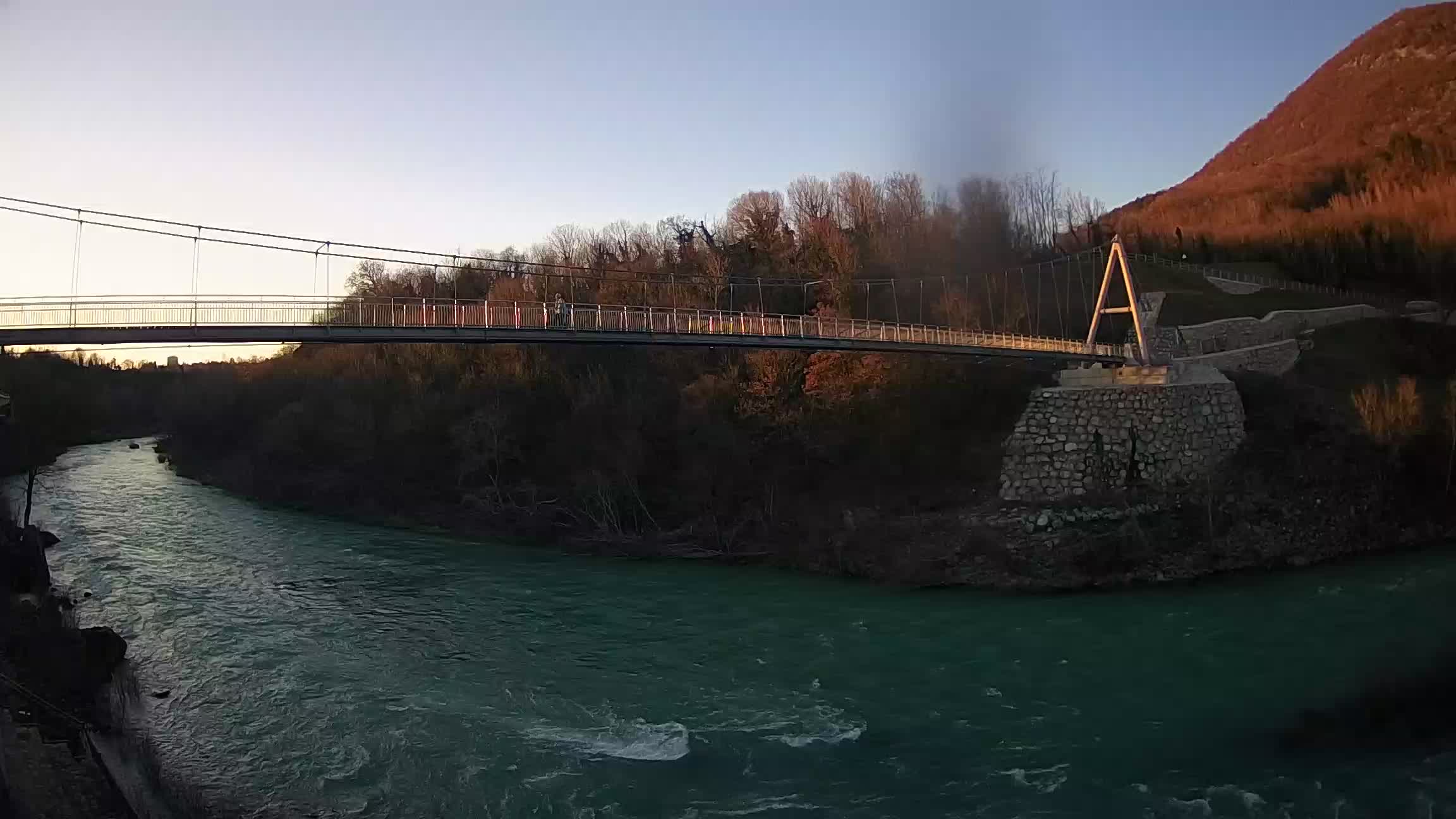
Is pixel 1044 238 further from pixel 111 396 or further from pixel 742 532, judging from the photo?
pixel 111 396

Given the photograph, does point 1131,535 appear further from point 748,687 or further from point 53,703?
point 53,703

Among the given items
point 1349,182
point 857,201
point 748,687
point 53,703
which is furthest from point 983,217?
point 1349,182

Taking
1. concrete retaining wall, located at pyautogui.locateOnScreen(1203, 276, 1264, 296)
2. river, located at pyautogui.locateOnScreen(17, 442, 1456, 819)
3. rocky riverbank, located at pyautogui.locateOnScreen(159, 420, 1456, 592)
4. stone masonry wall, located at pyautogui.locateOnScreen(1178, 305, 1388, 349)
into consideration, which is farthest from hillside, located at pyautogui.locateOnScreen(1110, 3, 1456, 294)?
river, located at pyautogui.locateOnScreen(17, 442, 1456, 819)

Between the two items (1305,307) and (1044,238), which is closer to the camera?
(1305,307)

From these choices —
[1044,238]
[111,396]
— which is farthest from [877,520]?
[111,396]

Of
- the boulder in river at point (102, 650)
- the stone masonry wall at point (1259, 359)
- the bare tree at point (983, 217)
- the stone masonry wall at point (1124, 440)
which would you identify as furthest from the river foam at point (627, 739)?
the bare tree at point (983, 217)

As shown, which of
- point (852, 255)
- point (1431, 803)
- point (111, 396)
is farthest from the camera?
point (111, 396)

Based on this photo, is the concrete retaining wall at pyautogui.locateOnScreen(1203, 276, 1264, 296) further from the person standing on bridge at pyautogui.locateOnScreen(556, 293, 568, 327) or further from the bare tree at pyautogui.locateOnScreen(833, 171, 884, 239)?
the person standing on bridge at pyautogui.locateOnScreen(556, 293, 568, 327)

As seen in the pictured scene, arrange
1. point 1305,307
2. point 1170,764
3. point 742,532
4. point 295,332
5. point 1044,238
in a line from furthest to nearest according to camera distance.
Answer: point 1044,238
point 1305,307
point 742,532
point 295,332
point 1170,764
